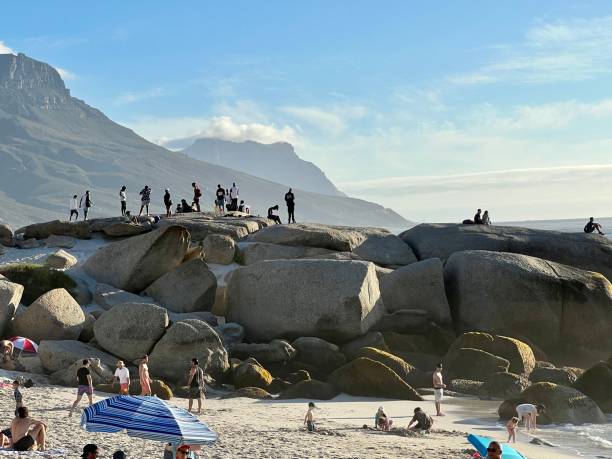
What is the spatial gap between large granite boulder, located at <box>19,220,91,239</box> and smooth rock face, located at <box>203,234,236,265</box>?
7664 millimetres

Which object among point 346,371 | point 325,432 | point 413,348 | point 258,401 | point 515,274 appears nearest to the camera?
point 325,432

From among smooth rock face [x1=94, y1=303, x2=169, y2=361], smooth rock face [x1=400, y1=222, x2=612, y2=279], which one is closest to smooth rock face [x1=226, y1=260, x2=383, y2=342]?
smooth rock face [x1=94, y1=303, x2=169, y2=361]

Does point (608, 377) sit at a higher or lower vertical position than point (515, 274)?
lower

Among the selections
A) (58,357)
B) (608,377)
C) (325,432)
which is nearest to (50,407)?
(58,357)

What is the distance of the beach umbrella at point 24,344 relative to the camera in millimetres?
26297

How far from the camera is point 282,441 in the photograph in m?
18.9

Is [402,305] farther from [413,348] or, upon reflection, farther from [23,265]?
[23,265]

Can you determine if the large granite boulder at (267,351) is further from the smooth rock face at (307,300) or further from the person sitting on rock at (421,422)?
the person sitting on rock at (421,422)

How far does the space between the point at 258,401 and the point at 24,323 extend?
9291 mm

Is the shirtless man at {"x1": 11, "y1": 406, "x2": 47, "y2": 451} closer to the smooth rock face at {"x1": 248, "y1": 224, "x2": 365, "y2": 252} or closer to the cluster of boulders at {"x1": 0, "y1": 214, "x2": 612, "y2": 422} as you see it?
the cluster of boulders at {"x1": 0, "y1": 214, "x2": 612, "y2": 422}

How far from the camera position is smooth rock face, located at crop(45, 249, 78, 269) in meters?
37.3

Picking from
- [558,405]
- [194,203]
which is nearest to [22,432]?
[558,405]

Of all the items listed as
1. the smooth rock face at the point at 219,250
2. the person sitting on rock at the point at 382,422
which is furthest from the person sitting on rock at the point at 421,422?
the smooth rock face at the point at 219,250

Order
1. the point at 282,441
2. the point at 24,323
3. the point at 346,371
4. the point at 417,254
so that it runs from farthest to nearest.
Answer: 1. the point at 417,254
2. the point at 24,323
3. the point at 346,371
4. the point at 282,441
